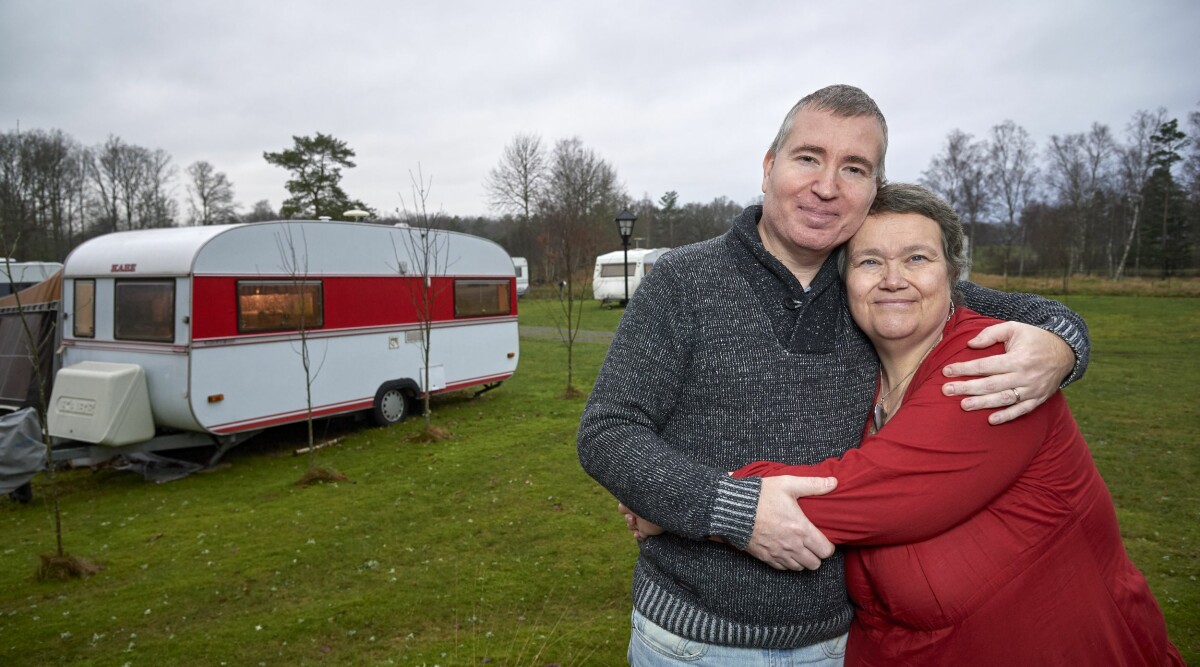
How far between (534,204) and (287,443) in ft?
116

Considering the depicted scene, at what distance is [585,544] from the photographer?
5.68 m

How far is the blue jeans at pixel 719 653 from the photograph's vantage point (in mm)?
1582

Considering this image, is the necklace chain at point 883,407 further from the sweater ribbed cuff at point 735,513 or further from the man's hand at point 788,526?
the sweater ribbed cuff at point 735,513

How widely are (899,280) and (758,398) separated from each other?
469 mm

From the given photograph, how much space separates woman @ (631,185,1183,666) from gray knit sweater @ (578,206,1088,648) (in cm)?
11

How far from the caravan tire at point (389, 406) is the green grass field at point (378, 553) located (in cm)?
20

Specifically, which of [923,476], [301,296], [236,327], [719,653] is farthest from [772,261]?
[301,296]

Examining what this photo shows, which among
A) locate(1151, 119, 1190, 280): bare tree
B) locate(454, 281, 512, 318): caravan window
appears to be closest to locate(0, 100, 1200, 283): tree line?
locate(1151, 119, 1190, 280): bare tree

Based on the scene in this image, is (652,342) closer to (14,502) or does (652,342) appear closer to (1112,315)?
(14,502)

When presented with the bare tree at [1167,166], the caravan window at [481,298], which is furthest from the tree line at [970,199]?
the caravan window at [481,298]

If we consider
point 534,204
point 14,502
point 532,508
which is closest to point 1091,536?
point 532,508

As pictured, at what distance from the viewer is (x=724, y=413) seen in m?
1.60

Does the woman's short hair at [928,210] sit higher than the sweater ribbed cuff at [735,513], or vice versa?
the woman's short hair at [928,210]

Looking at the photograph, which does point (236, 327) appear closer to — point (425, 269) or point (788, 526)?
point (425, 269)
